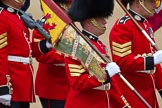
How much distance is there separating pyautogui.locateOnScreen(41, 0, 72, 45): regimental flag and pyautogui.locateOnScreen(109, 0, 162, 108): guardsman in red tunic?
828 millimetres

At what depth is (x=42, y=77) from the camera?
6.29 m

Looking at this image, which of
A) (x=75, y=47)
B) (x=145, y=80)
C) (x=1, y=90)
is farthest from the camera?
(x=145, y=80)

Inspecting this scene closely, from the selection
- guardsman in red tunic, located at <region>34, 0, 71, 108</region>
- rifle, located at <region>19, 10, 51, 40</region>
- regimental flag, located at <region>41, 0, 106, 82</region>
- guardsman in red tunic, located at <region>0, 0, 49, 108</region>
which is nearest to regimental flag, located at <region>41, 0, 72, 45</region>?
regimental flag, located at <region>41, 0, 106, 82</region>

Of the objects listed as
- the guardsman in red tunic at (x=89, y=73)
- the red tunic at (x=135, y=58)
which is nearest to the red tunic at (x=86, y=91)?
the guardsman in red tunic at (x=89, y=73)

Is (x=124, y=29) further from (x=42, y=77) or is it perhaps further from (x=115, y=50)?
(x=42, y=77)

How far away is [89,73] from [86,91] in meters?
0.18

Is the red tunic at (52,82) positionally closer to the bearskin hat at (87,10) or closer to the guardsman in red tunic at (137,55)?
the guardsman in red tunic at (137,55)

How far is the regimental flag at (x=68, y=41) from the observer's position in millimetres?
5035

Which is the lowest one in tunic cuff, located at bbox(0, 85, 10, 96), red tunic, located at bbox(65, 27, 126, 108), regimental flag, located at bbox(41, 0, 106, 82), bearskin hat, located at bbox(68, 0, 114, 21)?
red tunic, located at bbox(65, 27, 126, 108)

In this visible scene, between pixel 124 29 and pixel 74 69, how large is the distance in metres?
0.86

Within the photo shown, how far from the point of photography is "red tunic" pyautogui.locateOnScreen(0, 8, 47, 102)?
5.55 metres

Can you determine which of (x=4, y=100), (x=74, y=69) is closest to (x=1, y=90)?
(x=4, y=100)

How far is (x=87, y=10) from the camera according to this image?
17.5 ft

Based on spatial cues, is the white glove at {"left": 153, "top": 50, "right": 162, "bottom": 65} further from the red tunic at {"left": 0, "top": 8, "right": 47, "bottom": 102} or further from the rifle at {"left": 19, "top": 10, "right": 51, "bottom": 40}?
the red tunic at {"left": 0, "top": 8, "right": 47, "bottom": 102}
